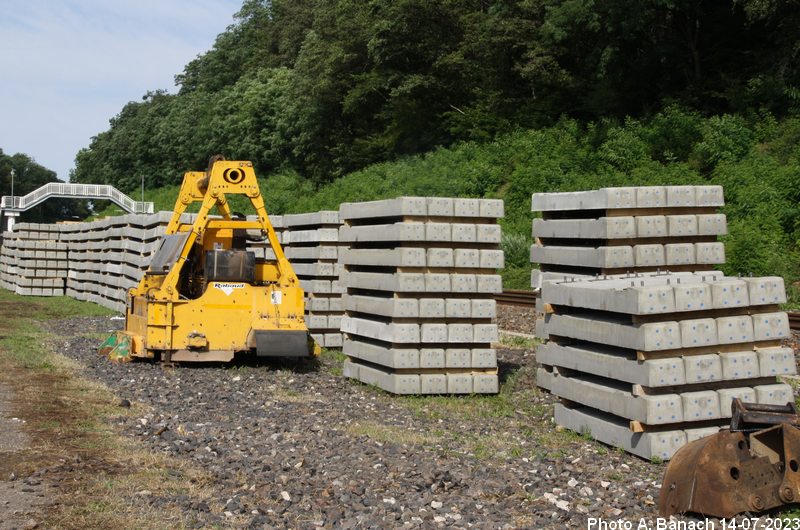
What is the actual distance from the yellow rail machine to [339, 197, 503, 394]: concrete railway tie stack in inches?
89.7

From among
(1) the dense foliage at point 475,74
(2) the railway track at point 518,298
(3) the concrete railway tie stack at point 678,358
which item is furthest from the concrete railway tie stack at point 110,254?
(1) the dense foliage at point 475,74

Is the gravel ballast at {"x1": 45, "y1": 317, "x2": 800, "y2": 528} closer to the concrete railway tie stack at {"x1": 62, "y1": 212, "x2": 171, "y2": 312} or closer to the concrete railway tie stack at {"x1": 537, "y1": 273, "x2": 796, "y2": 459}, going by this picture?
the concrete railway tie stack at {"x1": 537, "y1": 273, "x2": 796, "y2": 459}

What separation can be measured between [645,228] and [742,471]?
4573 millimetres

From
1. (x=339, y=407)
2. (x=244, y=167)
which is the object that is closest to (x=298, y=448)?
(x=339, y=407)

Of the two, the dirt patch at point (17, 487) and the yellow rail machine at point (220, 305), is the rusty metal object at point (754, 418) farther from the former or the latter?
the yellow rail machine at point (220, 305)

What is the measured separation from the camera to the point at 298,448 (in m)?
8.45

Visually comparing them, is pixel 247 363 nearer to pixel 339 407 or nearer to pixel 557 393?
pixel 339 407

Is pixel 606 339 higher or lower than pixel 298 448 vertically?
higher

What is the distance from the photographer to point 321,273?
15922mm

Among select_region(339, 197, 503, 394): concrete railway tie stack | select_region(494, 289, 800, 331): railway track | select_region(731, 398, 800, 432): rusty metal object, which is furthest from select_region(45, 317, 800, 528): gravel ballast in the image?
select_region(494, 289, 800, 331): railway track

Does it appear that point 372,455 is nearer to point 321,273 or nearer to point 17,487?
point 17,487

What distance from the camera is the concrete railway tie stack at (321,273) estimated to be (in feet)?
52.4

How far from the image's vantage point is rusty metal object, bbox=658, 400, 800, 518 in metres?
6.13

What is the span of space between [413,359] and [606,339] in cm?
342
